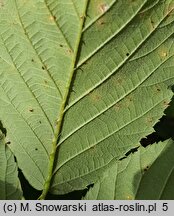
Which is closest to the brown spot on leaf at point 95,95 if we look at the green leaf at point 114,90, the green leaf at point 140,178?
the green leaf at point 114,90

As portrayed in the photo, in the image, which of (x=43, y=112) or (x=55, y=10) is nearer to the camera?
(x=55, y=10)

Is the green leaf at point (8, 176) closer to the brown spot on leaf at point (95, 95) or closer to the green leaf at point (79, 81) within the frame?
the green leaf at point (79, 81)

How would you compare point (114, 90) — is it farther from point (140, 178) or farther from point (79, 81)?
point (140, 178)

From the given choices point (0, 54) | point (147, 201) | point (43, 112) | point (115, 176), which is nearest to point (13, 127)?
point (43, 112)

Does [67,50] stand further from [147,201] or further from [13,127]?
[147,201]

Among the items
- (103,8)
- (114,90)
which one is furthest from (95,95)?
(103,8)

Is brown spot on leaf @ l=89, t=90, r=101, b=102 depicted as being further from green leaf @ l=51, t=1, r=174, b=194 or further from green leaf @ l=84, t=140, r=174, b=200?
green leaf @ l=84, t=140, r=174, b=200
